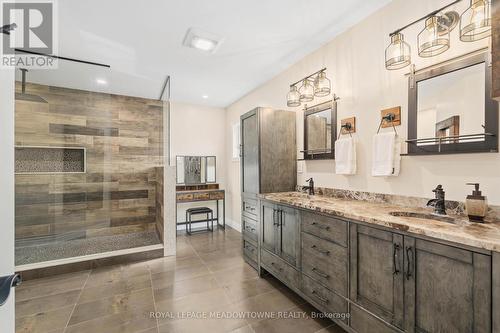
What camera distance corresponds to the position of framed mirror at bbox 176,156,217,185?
468 cm

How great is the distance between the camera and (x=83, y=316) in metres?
1.98

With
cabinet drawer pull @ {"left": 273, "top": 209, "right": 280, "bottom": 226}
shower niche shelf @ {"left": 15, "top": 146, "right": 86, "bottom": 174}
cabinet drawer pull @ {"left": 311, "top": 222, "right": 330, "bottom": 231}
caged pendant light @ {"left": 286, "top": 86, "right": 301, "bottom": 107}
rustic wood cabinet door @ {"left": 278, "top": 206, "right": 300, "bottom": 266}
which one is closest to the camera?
cabinet drawer pull @ {"left": 311, "top": 222, "right": 330, "bottom": 231}

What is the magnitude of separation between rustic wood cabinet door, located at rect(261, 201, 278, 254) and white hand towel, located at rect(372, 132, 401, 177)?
1055 millimetres

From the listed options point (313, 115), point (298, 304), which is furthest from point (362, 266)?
point (313, 115)

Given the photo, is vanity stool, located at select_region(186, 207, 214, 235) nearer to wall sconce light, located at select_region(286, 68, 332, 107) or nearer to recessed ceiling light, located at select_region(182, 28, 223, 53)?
wall sconce light, located at select_region(286, 68, 332, 107)

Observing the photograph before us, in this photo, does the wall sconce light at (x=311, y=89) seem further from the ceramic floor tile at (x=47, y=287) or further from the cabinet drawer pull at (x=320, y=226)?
the ceramic floor tile at (x=47, y=287)

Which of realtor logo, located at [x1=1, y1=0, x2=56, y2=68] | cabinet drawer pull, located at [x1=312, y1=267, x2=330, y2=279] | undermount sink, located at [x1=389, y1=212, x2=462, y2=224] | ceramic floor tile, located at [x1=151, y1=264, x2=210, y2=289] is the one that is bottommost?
ceramic floor tile, located at [x1=151, y1=264, x2=210, y2=289]

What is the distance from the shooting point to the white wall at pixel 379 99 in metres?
1.52

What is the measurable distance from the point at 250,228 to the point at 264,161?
3.01 ft

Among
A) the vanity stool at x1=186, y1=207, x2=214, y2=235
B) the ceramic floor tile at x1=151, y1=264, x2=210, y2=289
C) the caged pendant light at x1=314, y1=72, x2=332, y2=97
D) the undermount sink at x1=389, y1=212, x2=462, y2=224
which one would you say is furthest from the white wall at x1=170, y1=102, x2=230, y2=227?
the undermount sink at x1=389, y1=212, x2=462, y2=224

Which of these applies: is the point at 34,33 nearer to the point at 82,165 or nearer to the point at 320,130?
the point at 82,165

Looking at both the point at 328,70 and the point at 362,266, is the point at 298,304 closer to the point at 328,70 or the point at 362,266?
the point at 362,266

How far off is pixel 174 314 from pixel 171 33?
108 inches

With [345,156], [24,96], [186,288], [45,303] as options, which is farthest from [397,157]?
[24,96]
